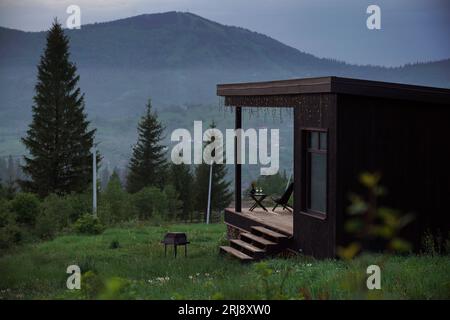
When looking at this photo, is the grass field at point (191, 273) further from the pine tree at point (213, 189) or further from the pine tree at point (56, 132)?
the pine tree at point (213, 189)

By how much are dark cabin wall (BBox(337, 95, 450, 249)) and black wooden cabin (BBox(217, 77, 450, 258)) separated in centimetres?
1

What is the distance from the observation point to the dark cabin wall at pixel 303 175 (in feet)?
32.4

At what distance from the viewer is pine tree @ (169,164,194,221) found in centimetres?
5266

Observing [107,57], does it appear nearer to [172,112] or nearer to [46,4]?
[172,112]

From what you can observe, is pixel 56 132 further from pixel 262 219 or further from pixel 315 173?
pixel 315 173

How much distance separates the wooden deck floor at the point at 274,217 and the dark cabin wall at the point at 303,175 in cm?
59

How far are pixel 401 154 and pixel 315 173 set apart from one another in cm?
127

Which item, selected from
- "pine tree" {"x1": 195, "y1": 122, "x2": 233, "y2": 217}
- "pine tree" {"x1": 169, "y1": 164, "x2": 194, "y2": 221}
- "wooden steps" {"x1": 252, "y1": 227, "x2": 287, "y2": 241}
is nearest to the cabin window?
"wooden steps" {"x1": 252, "y1": 227, "x2": 287, "y2": 241}

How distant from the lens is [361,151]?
392 inches

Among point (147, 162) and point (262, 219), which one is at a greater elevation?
point (147, 162)

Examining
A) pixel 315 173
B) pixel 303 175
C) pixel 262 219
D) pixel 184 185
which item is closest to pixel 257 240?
pixel 262 219

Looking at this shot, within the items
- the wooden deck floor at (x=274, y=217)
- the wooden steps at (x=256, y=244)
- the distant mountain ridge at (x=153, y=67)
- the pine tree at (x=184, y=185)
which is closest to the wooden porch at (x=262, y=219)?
the wooden deck floor at (x=274, y=217)
